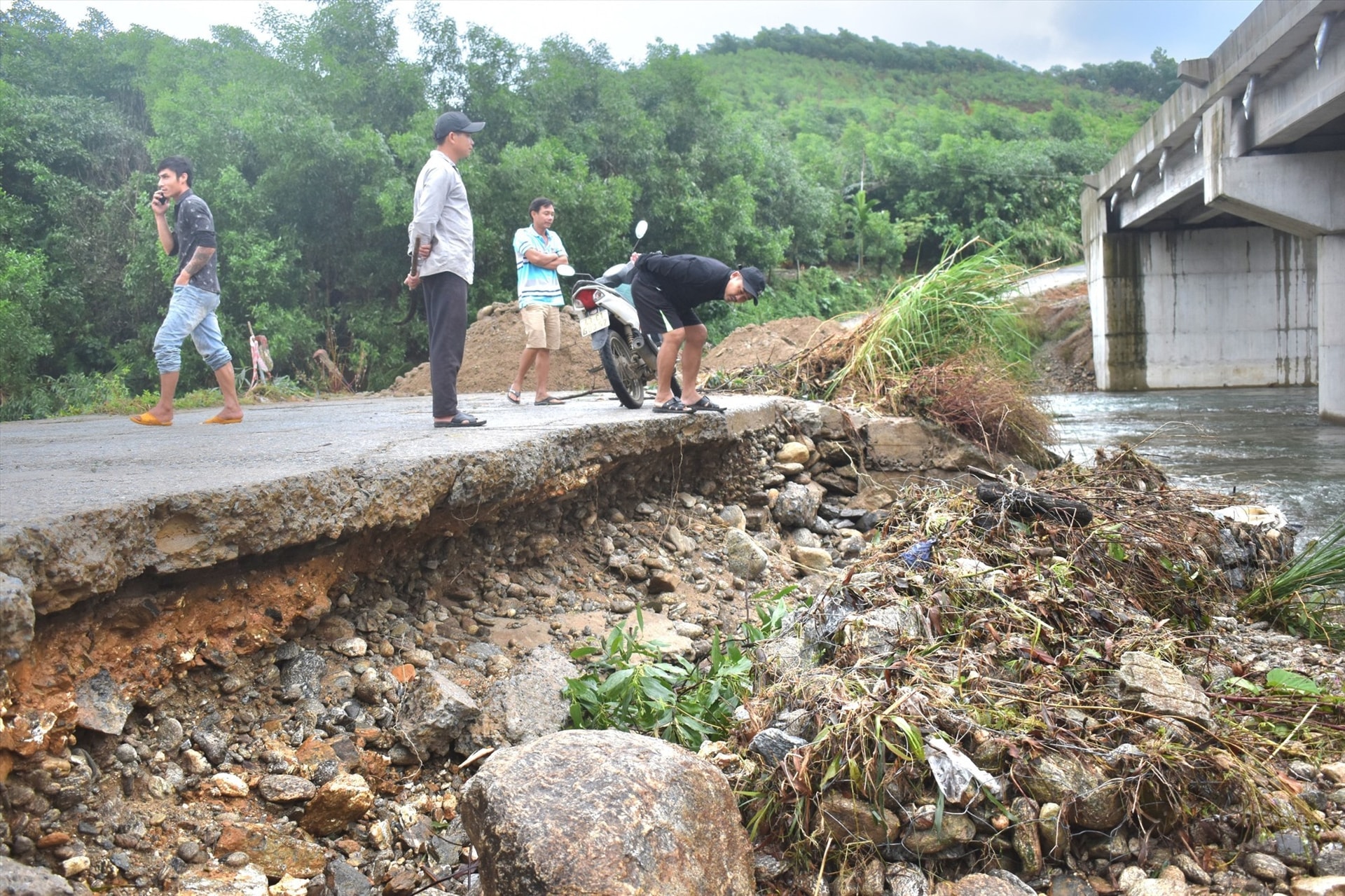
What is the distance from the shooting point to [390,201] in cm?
1920

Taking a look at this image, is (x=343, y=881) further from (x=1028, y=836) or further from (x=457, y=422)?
(x=457, y=422)

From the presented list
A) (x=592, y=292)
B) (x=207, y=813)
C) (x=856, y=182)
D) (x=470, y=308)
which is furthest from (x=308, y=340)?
(x=856, y=182)

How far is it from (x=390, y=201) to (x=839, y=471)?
46.9 ft

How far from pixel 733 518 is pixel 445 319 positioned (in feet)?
6.72

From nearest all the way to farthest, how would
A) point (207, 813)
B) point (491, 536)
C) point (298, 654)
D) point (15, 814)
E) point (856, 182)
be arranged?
point (15, 814) → point (207, 813) → point (298, 654) → point (491, 536) → point (856, 182)

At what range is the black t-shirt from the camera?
19.0ft

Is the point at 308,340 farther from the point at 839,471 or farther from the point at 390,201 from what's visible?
the point at 839,471

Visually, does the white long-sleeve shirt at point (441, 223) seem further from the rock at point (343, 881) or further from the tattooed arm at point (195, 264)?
the rock at point (343, 881)

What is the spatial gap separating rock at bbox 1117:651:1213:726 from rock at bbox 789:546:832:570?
2550mm

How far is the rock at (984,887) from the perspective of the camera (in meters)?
2.45

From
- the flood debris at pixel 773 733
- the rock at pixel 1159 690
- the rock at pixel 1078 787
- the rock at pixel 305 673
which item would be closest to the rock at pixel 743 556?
the flood debris at pixel 773 733

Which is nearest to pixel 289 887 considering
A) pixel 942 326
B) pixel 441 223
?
pixel 441 223

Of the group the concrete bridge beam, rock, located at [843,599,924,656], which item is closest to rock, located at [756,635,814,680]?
rock, located at [843,599,924,656]

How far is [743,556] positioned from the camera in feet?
18.4
